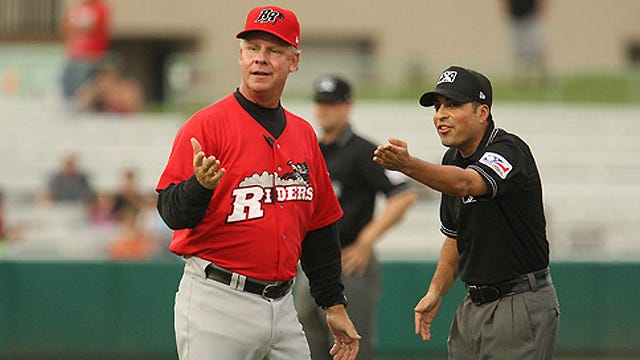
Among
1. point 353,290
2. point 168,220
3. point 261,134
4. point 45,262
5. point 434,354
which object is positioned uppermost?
point 261,134

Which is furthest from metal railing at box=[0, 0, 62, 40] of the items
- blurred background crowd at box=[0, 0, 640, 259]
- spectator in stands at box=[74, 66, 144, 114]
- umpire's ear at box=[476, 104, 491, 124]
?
umpire's ear at box=[476, 104, 491, 124]

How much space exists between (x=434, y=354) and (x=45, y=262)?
3.99 metres

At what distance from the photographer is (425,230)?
14.6m

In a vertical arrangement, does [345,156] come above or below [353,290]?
above

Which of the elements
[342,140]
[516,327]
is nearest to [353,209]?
[342,140]

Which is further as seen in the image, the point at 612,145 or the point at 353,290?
the point at 612,145

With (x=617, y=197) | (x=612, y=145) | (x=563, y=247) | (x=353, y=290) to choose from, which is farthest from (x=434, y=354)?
(x=612, y=145)

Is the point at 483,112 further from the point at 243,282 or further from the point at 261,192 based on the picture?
the point at 243,282

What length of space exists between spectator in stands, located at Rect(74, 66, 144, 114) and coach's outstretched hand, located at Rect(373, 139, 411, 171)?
11.2 meters

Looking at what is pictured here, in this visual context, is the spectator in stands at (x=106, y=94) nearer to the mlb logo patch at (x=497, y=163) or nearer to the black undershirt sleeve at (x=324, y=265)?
the black undershirt sleeve at (x=324, y=265)

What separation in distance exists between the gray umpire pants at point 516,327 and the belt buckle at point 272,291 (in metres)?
1.04

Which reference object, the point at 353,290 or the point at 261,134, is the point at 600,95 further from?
the point at 261,134

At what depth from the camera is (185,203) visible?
483 cm

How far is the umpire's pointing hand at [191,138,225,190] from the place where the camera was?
4.70 metres
